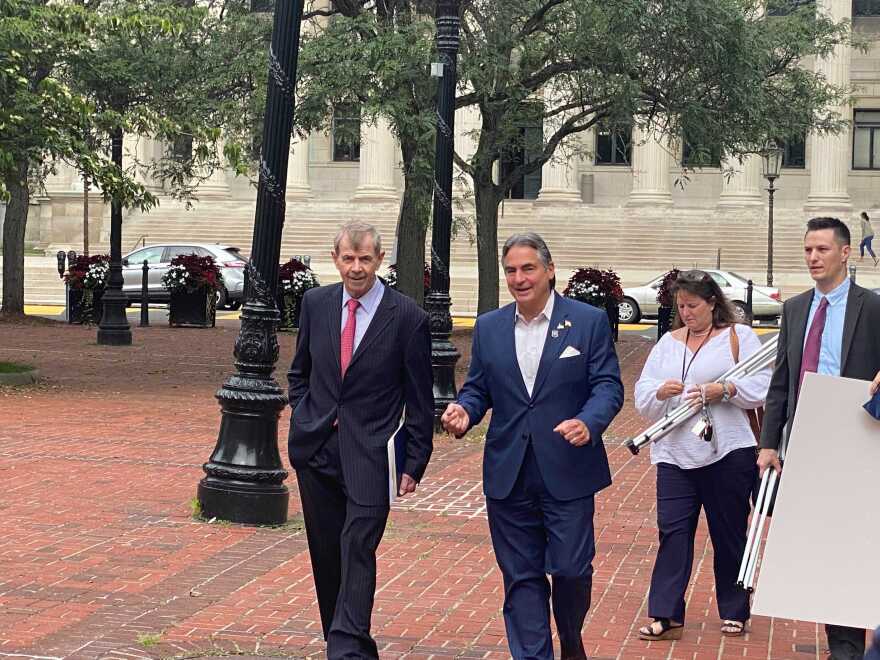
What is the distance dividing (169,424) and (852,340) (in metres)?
9.75

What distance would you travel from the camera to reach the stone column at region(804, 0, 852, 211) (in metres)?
53.3

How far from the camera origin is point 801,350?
628 centimetres

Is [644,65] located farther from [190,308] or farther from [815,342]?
[815,342]

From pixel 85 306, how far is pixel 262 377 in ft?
70.2

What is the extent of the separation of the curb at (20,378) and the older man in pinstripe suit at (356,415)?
12406mm

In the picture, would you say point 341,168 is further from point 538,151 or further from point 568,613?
point 568,613

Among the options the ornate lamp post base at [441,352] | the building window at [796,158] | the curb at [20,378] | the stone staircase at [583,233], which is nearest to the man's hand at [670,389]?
the ornate lamp post base at [441,352]

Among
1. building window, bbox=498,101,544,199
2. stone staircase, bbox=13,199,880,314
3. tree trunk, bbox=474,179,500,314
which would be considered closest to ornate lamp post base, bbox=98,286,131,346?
tree trunk, bbox=474,179,500,314

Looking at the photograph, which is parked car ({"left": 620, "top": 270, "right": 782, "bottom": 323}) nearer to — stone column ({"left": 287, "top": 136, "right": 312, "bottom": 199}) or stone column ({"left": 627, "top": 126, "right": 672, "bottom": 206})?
stone column ({"left": 627, "top": 126, "right": 672, "bottom": 206})

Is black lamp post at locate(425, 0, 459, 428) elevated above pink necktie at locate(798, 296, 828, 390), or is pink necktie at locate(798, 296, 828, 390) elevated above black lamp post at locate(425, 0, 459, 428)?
black lamp post at locate(425, 0, 459, 428)

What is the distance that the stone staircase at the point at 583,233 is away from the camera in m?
48.8

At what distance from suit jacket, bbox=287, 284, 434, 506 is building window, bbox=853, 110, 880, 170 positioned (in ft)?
176

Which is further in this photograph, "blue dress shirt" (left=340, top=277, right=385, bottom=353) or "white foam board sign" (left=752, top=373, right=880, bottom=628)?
"blue dress shirt" (left=340, top=277, right=385, bottom=353)

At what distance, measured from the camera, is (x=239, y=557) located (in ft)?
27.9
